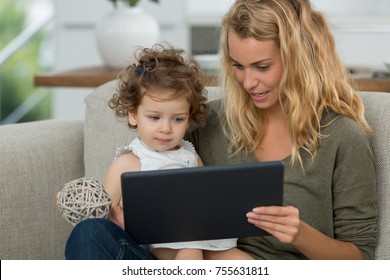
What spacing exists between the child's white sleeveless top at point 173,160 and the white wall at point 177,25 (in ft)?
9.18

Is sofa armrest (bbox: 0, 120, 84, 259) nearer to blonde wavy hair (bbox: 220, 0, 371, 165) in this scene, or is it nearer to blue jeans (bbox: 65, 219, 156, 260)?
blue jeans (bbox: 65, 219, 156, 260)

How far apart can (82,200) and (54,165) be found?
0.55 m

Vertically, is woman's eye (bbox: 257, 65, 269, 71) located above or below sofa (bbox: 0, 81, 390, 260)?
above

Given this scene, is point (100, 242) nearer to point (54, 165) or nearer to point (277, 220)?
point (277, 220)

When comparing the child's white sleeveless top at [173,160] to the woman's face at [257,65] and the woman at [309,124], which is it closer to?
the woman at [309,124]

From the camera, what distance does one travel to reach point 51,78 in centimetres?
297

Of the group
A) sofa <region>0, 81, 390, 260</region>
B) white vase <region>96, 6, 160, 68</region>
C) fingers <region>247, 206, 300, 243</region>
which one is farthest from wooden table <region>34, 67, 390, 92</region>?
fingers <region>247, 206, 300, 243</region>

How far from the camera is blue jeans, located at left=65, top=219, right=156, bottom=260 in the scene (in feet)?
5.63

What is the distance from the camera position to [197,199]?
1.64 meters

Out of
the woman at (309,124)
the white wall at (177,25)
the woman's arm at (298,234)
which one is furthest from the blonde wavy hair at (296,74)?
the white wall at (177,25)

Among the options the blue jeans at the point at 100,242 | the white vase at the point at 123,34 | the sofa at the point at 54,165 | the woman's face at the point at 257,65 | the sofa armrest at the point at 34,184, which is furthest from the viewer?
the white vase at the point at 123,34

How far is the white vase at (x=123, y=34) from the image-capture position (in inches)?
122

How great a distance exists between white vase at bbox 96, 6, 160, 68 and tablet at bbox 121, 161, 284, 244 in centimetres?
146
